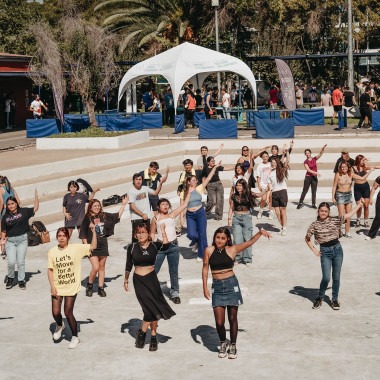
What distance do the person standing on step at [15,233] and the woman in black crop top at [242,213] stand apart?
3744 millimetres

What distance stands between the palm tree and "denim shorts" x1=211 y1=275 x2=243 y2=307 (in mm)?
38434

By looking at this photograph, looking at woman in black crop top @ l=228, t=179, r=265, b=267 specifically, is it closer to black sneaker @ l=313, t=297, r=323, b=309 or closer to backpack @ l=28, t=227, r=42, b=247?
black sneaker @ l=313, t=297, r=323, b=309

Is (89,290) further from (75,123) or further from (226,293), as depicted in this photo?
(75,123)

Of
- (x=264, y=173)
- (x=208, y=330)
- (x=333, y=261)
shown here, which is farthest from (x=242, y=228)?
(x=208, y=330)

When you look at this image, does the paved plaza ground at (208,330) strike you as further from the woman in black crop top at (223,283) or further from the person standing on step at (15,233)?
the woman in black crop top at (223,283)

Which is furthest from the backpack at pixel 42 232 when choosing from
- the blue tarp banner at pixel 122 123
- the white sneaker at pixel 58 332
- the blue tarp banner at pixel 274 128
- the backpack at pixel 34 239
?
the blue tarp banner at pixel 122 123

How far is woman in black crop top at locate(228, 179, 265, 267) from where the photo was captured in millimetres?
13859

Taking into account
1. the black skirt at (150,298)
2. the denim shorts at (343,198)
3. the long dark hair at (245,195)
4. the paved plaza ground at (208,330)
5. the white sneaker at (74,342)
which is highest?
the long dark hair at (245,195)

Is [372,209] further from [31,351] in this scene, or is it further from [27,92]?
[27,92]

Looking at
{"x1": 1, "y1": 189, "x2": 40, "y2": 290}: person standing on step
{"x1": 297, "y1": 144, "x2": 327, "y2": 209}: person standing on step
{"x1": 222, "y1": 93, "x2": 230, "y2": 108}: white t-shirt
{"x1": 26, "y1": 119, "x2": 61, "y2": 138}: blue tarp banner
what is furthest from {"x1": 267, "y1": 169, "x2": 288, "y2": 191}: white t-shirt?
{"x1": 26, "y1": 119, "x2": 61, "y2": 138}: blue tarp banner

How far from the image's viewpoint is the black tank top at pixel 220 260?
940cm

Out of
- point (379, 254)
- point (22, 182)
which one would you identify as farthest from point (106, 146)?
point (379, 254)

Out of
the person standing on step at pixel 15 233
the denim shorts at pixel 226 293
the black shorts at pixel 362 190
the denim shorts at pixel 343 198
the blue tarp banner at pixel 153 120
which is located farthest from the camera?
the blue tarp banner at pixel 153 120

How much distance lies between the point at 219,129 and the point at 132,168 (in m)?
6.05
